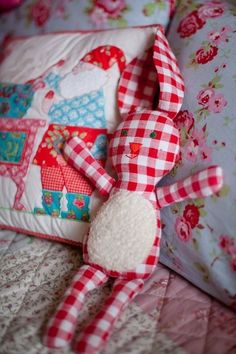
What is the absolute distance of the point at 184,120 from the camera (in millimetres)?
798

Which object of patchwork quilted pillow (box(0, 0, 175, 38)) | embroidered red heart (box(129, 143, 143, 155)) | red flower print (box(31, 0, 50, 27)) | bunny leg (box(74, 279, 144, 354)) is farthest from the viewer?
red flower print (box(31, 0, 50, 27))

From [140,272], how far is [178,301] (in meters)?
0.10

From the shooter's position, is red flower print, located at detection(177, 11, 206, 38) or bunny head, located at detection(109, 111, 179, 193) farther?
red flower print, located at detection(177, 11, 206, 38)

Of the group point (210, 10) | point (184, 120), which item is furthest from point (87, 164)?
point (210, 10)

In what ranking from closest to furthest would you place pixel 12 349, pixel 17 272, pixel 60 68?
pixel 12 349
pixel 17 272
pixel 60 68

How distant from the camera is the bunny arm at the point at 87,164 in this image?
79cm

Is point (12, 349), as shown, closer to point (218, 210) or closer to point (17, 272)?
point (17, 272)

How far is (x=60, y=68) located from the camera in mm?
949

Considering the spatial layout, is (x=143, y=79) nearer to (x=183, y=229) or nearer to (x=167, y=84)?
(x=167, y=84)

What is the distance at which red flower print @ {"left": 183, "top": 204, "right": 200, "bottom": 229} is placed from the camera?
0.74 m

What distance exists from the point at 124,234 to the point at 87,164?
187 mm

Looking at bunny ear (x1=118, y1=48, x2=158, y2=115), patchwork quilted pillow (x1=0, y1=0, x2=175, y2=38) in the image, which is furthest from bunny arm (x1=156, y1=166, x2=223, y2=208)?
patchwork quilted pillow (x1=0, y1=0, x2=175, y2=38)

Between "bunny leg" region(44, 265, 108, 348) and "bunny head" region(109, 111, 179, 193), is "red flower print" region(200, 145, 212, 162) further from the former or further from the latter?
"bunny leg" region(44, 265, 108, 348)

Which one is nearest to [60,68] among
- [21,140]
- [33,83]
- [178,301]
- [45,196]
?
[33,83]
